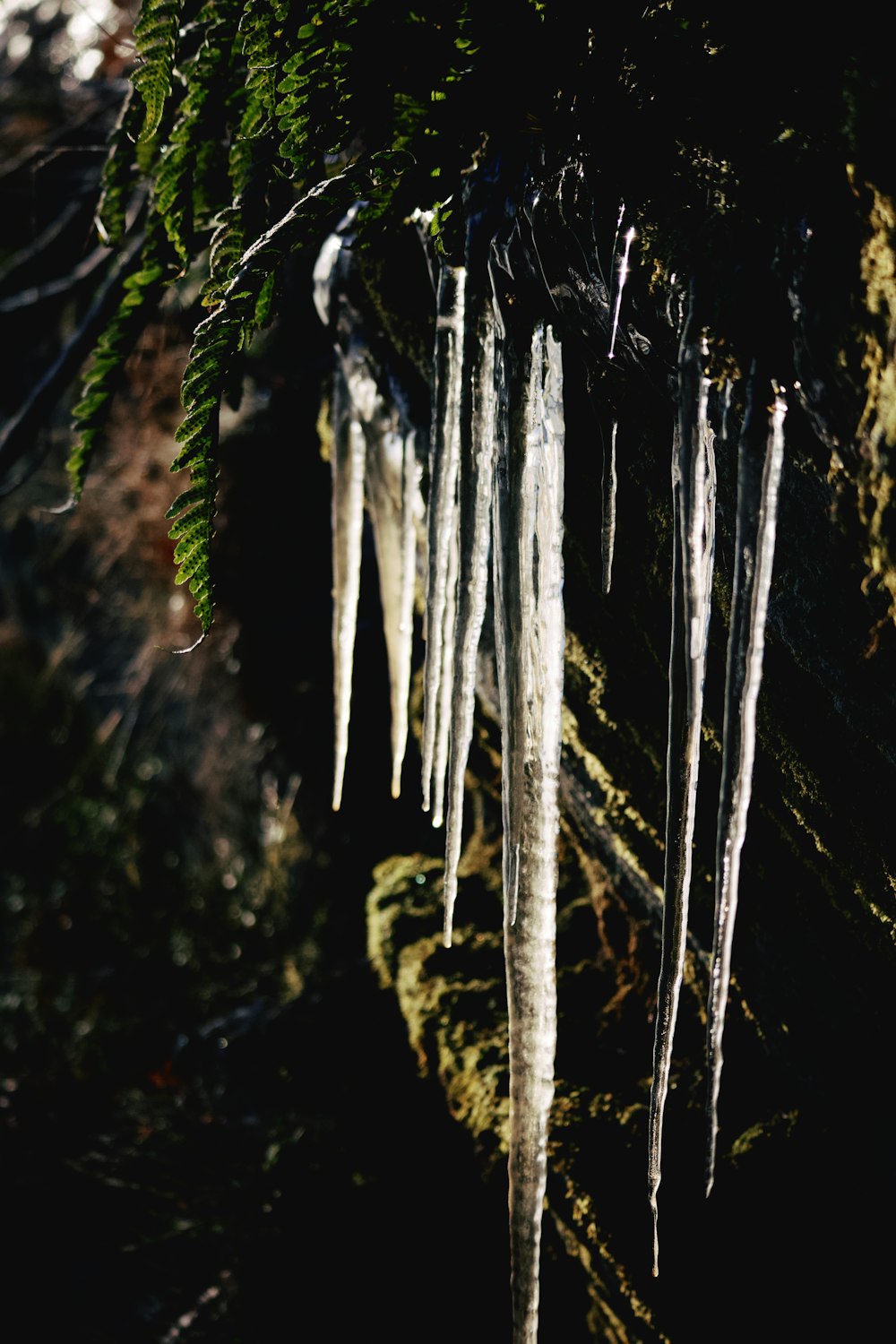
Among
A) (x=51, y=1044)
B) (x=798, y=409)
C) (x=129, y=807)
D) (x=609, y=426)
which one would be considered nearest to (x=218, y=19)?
(x=609, y=426)

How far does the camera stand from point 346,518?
1.83 meters

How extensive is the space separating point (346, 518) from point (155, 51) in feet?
2.61

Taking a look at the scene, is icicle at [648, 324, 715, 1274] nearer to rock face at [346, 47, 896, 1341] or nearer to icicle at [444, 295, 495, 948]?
rock face at [346, 47, 896, 1341]

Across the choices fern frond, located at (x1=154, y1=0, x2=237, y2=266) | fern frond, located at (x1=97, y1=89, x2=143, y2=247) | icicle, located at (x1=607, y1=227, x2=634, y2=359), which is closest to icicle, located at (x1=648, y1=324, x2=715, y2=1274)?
icicle, located at (x1=607, y1=227, x2=634, y2=359)

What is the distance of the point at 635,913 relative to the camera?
2.19 meters

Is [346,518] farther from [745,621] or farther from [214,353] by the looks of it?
[745,621]

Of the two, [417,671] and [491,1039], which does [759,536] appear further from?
[417,671]

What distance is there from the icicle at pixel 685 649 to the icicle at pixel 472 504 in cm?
31

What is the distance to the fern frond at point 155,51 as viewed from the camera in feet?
4.51

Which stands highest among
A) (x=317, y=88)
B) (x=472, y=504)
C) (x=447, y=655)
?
(x=317, y=88)

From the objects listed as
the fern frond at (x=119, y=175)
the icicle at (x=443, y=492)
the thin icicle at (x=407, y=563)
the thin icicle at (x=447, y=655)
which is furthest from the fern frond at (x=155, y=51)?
the thin icicle at (x=447, y=655)

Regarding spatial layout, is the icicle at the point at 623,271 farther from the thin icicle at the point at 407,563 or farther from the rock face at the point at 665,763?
the thin icicle at the point at 407,563

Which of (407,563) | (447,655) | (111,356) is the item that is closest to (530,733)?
(447,655)

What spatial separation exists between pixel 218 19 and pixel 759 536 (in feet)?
4.22
